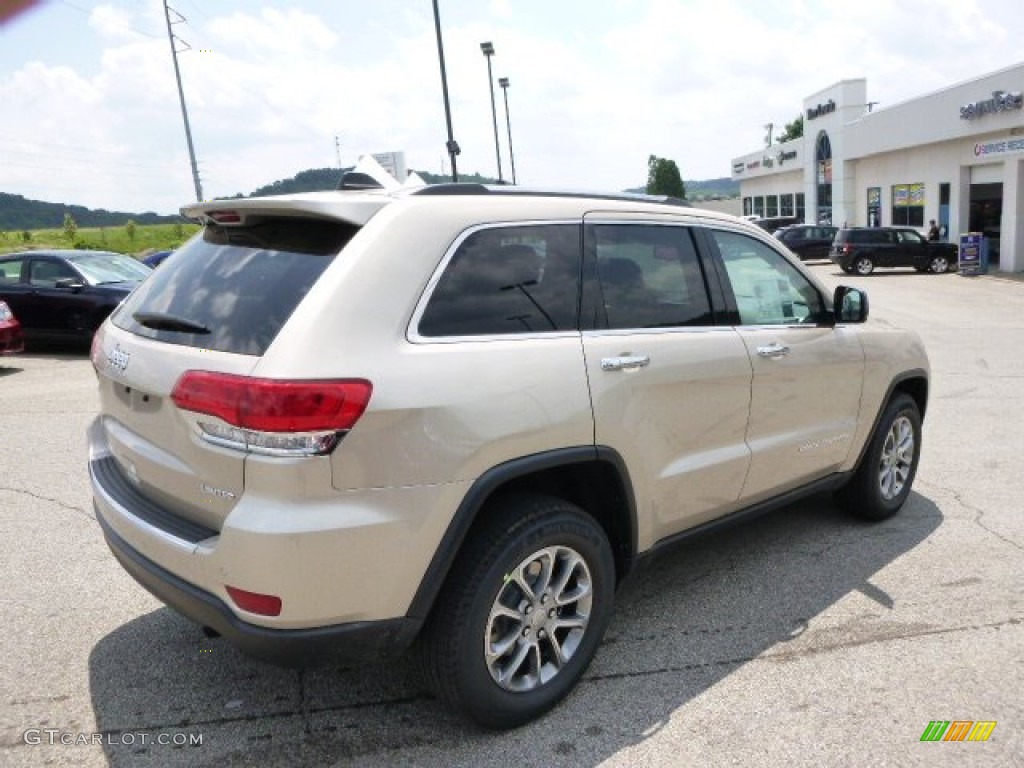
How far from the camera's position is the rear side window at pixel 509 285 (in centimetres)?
266

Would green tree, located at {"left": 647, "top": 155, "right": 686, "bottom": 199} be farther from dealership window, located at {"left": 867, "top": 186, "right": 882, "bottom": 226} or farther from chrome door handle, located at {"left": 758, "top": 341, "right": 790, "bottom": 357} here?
chrome door handle, located at {"left": 758, "top": 341, "right": 790, "bottom": 357}

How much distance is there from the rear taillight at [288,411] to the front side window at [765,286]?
205 centimetres

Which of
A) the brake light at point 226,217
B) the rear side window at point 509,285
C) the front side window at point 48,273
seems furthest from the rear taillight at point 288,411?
the front side window at point 48,273

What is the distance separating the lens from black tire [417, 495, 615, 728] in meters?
2.63

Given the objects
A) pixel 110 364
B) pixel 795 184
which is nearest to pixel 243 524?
pixel 110 364

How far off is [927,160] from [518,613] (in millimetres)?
31292

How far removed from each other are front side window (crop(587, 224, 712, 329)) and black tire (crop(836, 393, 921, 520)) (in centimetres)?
173

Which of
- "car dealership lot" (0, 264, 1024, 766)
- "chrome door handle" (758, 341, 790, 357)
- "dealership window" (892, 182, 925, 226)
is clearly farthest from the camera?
"dealership window" (892, 182, 925, 226)

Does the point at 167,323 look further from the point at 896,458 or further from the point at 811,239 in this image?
the point at 811,239

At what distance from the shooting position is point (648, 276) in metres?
3.35

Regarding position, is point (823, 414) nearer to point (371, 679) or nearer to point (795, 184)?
point (371, 679)

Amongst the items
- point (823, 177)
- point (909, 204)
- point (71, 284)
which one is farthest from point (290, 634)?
point (823, 177)

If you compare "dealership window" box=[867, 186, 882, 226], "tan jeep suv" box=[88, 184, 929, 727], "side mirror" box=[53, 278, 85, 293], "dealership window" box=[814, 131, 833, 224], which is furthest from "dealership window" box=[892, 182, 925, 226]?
"tan jeep suv" box=[88, 184, 929, 727]

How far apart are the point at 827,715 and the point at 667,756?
2.11ft
